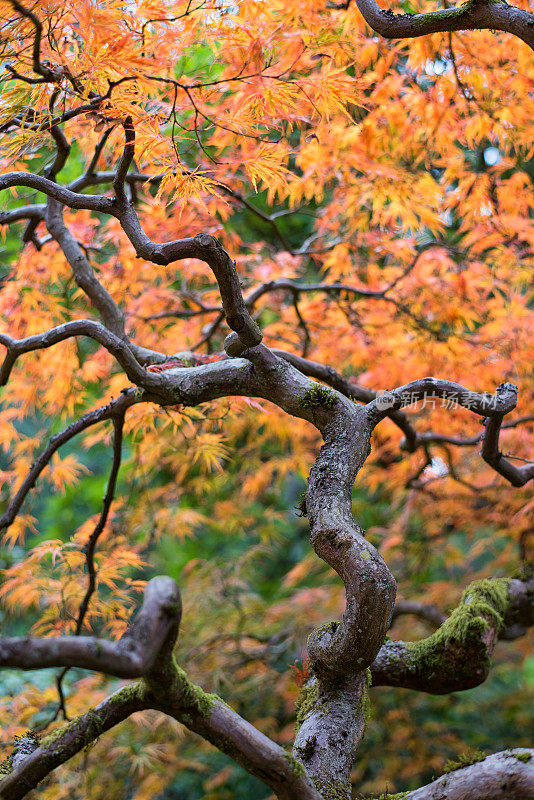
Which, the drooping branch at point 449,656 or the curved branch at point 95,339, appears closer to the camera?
the curved branch at point 95,339

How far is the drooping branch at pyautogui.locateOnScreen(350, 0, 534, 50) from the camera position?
1.45 m

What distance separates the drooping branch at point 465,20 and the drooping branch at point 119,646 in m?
1.36

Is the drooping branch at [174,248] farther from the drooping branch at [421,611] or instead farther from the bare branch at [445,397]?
the drooping branch at [421,611]

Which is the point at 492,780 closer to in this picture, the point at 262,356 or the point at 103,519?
the point at 262,356

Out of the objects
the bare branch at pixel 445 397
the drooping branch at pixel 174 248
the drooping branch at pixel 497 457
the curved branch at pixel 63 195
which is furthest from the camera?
the drooping branch at pixel 497 457

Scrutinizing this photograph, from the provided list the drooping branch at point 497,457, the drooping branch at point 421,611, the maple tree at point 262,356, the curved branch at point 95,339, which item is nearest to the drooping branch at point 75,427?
the maple tree at point 262,356

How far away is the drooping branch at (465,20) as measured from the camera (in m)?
1.45

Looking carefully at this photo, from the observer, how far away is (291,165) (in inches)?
152

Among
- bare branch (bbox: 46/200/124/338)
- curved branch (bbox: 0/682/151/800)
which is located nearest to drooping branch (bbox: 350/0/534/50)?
bare branch (bbox: 46/200/124/338)

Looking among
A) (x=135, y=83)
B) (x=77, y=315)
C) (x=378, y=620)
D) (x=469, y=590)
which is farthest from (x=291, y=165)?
(x=378, y=620)

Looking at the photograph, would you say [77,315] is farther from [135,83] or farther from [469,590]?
[469,590]

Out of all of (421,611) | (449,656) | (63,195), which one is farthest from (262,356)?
(421,611)

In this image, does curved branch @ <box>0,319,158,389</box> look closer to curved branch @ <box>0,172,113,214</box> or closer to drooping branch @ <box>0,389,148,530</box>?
drooping branch @ <box>0,389,148,530</box>

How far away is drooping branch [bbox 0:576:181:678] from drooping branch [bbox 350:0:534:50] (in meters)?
1.36
